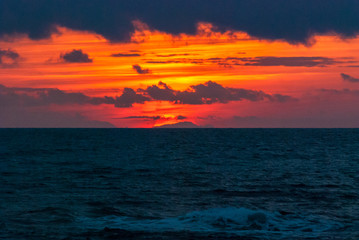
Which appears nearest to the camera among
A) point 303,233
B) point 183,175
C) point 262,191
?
point 303,233

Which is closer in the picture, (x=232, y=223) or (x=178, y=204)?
(x=232, y=223)

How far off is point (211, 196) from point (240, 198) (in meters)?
1.92

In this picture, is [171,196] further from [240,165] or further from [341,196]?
[240,165]

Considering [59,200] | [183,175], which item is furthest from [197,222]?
[183,175]

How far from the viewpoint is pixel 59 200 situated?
27.6 m

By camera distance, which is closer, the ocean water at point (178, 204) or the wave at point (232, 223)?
the ocean water at point (178, 204)

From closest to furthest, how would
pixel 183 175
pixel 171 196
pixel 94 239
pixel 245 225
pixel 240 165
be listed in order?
pixel 94 239 < pixel 245 225 < pixel 171 196 < pixel 183 175 < pixel 240 165

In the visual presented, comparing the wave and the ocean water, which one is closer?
the ocean water

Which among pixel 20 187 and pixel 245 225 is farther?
pixel 20 187

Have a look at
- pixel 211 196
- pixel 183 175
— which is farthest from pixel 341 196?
pixel 183 175

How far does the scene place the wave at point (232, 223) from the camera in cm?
2041

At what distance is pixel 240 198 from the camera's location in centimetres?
2936

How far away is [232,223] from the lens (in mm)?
21797

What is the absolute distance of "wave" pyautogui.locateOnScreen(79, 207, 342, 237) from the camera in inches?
803
